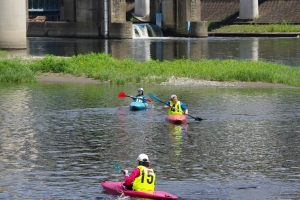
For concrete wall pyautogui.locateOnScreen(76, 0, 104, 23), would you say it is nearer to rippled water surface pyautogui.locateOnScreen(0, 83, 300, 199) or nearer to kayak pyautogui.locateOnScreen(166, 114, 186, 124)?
rippled water surface pyautogui.locateOnScreen(0, 83, 300, 199)

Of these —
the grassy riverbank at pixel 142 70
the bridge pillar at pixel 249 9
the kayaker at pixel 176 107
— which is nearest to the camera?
the kayaker at pixel 176 107

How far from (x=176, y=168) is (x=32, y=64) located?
2632 centimetres

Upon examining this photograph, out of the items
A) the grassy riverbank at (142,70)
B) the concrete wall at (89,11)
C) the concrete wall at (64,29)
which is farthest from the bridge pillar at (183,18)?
the grassy riverbank at (142,70)

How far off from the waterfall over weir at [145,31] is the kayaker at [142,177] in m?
79.7

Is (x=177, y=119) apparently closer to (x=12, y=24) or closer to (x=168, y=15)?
(x=12, y=24)

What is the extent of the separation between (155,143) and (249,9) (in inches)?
3217

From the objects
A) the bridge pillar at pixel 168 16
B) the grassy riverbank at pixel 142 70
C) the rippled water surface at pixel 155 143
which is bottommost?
the rippled water surface at pixel 155 143

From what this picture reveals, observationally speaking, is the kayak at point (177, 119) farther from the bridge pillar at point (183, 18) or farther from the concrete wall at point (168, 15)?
the concrete wall at point (168, 15)

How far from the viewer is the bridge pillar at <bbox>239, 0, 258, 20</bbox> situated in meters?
107

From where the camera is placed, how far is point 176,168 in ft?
79.2

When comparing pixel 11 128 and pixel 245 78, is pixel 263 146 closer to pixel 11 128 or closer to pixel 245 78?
pixel 11 128

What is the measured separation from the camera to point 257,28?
103250 mm

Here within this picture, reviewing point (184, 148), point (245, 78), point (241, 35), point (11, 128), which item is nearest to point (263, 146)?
point (184, 148)

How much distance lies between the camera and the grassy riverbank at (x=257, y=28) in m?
102
